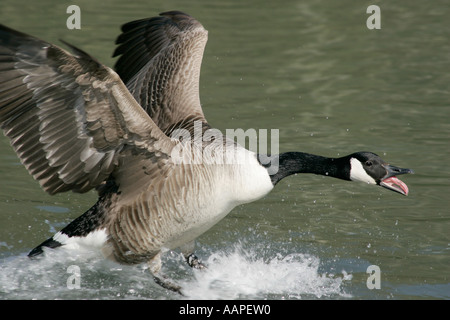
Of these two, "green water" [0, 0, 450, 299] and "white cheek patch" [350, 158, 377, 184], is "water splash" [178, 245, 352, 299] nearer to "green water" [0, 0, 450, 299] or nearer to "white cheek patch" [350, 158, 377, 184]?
"green water" [0, 0, 450, 299]

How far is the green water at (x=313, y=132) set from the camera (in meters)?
7.45

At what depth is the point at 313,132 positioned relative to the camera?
1084 centimetres

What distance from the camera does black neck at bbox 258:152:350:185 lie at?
23.2ft

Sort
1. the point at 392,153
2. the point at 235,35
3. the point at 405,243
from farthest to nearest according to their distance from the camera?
the point at 235,35, the point at 392,153, the point at 405,243

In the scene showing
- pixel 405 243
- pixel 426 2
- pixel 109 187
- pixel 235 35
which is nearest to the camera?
pixel 109 187

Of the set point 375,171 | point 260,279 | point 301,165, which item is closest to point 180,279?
point 260,279

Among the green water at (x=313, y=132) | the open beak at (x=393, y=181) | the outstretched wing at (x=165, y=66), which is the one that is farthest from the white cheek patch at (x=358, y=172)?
the outstretched wing at (x=165, y=66)

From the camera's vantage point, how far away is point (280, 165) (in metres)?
7.09

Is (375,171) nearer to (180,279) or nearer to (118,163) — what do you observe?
(180,279)

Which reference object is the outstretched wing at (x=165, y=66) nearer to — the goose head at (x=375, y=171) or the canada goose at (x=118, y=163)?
the canada goose at (x=118, y=163)

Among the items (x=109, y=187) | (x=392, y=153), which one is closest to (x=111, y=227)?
(x=109, y=187)

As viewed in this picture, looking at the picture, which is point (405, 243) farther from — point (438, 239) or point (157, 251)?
point (157, 251)

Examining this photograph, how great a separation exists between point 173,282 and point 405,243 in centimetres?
243

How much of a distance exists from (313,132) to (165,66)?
10.5 ft
